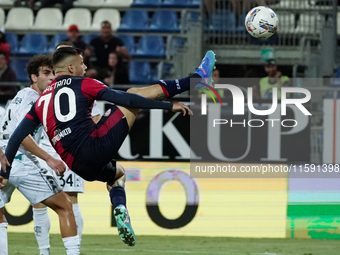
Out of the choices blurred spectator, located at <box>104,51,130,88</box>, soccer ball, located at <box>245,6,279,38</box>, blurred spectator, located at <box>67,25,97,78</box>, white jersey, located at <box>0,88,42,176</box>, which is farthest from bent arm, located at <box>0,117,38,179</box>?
blurred spectator, located at <box>67,25,97,78</box>

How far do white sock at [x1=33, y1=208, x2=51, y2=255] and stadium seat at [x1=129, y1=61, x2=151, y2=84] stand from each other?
541 cm

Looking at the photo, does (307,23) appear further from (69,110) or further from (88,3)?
(69,110)

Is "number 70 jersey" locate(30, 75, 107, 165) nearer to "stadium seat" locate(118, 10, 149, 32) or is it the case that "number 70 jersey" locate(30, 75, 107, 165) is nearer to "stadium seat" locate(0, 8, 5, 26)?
"stadium seat" locate(118, 10, 149, 32)

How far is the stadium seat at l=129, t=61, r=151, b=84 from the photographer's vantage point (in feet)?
37.3

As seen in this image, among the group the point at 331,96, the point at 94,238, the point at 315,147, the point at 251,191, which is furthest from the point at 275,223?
the point at 94,238

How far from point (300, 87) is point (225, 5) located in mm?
3229

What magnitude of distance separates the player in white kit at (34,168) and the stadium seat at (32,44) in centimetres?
637

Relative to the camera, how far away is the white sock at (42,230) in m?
6.00

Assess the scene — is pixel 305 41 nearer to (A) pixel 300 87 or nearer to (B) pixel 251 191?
(A) pixel 300 87

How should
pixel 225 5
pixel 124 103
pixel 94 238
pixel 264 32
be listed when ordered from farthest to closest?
pixel 225 5 < pixel 94 238 < pixel 264 32 < pixel 124 103

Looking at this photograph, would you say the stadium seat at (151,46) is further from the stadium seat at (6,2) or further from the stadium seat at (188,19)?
the stadium seat at (6,2)

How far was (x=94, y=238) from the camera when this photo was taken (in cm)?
856

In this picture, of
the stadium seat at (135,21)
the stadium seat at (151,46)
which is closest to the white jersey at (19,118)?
the stadium seat at (151,46)

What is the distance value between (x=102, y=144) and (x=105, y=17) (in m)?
8.18
